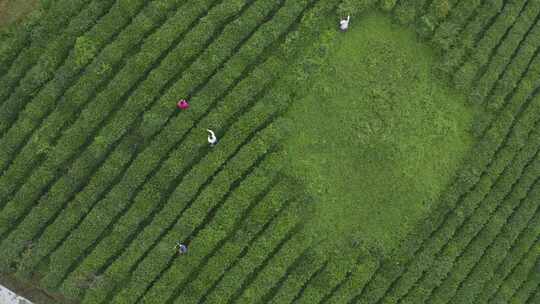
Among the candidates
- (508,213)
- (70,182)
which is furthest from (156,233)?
(508,213)

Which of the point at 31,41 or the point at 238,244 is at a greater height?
the point at 31,41

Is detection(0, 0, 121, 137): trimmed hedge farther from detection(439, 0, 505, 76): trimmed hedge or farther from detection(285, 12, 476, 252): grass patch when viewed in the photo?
detection(439, 0, 505, 76): trimmed hedge

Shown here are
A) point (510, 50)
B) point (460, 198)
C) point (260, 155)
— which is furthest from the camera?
point (510, 50)

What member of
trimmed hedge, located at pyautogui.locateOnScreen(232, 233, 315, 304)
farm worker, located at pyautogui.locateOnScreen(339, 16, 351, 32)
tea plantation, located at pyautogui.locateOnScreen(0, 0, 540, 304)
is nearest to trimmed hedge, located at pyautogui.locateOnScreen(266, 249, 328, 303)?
tea plantation, located at pyautogui.locateOnScreen(0, 0, 540, 304)

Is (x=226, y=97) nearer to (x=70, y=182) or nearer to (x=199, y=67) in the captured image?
(x=199, y=67)

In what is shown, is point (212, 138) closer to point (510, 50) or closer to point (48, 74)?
point (48, 74)

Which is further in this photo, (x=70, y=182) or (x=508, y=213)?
(x=508, y=213)

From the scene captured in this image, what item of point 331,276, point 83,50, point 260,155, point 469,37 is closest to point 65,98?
point 83,50
